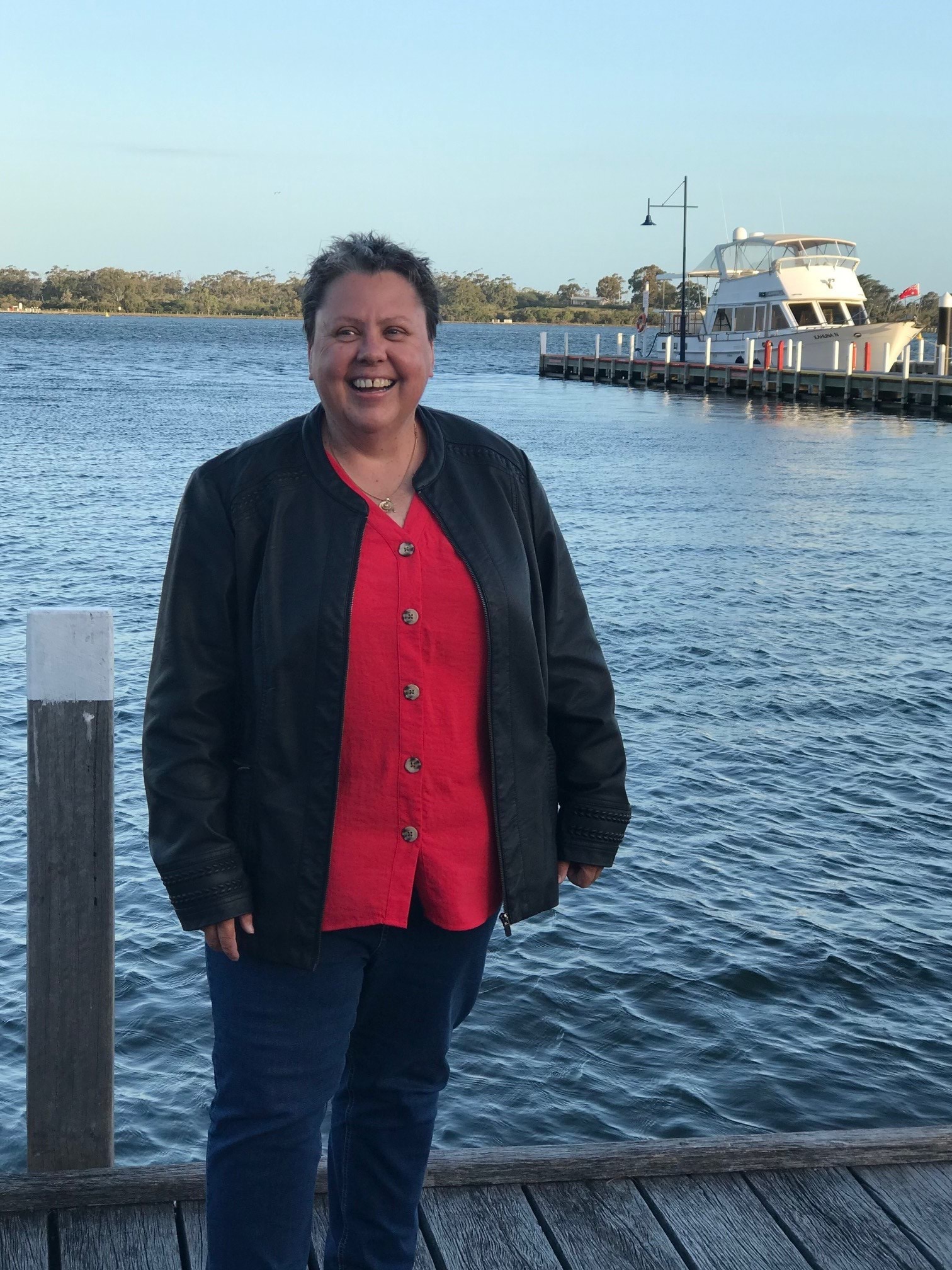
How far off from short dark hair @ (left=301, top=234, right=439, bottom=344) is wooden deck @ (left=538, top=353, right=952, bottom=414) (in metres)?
30.8

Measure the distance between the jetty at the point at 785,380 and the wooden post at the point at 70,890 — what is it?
101 ft

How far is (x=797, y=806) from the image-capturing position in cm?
730

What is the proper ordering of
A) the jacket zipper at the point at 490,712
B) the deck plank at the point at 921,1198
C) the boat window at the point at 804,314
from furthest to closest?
the boat window at the point at 804,314, the deck plank at the point at 921,1198, the jacket zipper at the point at 490,712

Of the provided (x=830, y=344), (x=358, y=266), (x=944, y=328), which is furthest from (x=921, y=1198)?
(x=830, y=344)

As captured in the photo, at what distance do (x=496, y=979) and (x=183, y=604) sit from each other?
3.87 metres

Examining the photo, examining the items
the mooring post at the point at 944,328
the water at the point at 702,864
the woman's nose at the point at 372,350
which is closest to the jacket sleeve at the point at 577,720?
the woman's nose at the point at 372,350

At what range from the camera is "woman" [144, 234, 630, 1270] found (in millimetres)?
1915

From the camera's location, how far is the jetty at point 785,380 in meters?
32.1

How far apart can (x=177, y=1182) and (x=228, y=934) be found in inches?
29.9

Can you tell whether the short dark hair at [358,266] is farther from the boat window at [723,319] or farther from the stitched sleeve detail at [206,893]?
the boat window at [723,319]

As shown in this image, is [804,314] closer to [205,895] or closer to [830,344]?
[830,344]

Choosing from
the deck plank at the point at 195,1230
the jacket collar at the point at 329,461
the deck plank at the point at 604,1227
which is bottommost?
the deck plank at the point at 604,1227

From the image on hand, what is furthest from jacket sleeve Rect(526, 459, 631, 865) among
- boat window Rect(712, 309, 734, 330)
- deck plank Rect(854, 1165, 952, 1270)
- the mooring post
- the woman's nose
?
boat window Rect(712, 309, 734, 330)

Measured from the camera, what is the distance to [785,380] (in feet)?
119
